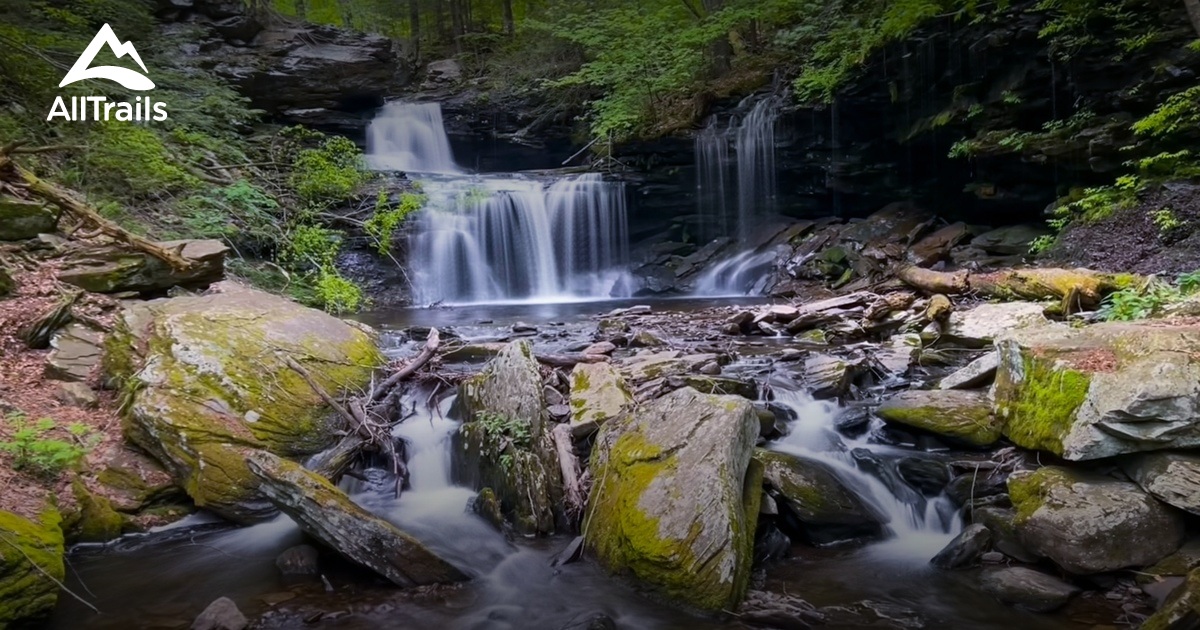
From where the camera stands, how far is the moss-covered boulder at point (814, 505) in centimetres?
434

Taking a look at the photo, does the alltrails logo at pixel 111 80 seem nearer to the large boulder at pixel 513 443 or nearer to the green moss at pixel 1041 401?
the large boulder at pixel 513 443

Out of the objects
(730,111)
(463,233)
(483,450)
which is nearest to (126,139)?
(463,233)

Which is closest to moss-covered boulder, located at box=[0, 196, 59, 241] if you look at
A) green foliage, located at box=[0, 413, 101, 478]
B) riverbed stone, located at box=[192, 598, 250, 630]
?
green foliage, located at box=[0, 413, 101, 478]

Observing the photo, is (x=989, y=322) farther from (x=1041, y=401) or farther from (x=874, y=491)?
(x=874, y=491)

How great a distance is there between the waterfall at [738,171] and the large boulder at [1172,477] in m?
13.0

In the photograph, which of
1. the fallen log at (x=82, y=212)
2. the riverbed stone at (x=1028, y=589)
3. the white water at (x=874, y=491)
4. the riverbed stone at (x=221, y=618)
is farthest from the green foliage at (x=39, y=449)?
the riverbed stone at (x=1028, y=589)

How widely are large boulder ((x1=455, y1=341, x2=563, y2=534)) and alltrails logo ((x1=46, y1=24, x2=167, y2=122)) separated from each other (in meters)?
8.13

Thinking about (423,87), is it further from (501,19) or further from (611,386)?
(611,386)

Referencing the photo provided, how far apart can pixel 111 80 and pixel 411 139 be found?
31.1 ft

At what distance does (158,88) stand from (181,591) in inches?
458

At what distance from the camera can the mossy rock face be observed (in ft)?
10.5

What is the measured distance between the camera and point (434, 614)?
3.61m

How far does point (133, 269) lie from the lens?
6.70 metres

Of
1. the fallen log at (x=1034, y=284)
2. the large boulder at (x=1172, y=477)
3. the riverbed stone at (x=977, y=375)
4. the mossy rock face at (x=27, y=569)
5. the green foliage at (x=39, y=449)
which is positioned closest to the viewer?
the mossy rock face at (x=27, y=569)
